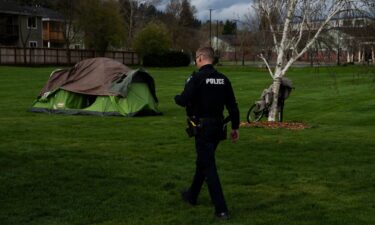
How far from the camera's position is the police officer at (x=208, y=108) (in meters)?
6.48

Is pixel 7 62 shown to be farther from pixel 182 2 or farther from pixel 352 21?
pixel 182 2

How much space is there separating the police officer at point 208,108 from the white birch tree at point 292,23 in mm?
9696

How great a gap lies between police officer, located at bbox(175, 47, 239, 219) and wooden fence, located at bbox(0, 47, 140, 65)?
56.0 meters

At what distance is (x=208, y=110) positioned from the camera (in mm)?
6539

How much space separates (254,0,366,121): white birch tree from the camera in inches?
626

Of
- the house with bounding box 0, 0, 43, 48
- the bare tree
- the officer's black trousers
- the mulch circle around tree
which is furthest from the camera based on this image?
the bare tree

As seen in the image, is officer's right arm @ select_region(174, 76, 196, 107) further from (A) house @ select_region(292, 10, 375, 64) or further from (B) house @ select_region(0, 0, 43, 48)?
(B) house @ select_region(0, 0, 43, 48)

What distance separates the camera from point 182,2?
118 m

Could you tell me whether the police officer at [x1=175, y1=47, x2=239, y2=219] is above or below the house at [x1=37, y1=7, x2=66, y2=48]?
below

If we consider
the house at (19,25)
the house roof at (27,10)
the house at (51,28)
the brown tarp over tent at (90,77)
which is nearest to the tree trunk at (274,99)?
the brown tarp over tent at (90,77)

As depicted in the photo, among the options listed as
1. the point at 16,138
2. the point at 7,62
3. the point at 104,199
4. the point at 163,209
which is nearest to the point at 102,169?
the point at 104,199

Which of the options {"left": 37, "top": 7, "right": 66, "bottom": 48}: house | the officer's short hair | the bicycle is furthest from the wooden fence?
the officer's short hair

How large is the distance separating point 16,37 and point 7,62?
542 inches

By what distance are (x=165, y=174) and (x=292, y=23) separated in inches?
355
